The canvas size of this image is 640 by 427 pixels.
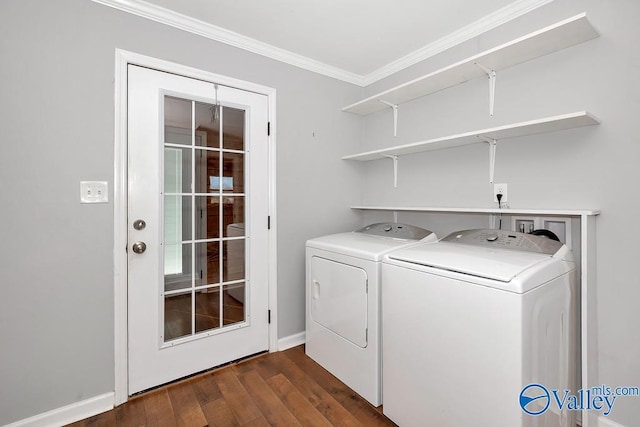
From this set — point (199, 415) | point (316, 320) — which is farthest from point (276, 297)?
point (199, 415)

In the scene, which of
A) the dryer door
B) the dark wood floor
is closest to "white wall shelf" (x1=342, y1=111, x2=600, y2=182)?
the dryer door

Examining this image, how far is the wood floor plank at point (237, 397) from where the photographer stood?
1586 mm

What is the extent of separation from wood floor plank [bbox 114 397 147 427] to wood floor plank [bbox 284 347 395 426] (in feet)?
3.11

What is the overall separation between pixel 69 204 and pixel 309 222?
1529 mm

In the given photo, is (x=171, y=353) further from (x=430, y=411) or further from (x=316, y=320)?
(x=430, y=411)

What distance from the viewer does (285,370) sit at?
200cm

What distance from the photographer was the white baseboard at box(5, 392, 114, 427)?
1.47 metres

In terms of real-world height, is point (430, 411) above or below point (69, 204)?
below

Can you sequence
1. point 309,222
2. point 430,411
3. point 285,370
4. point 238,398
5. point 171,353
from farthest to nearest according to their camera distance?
1. point 309,222
2. point 285,370
3. point 171,353
4. point 238,398
5. point 430,411

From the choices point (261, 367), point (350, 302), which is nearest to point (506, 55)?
point (350, 302)

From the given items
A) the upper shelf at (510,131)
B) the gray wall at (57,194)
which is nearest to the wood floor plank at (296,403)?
the gray wall at (57,194)

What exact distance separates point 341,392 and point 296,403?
0.28 m

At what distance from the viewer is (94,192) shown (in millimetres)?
1602
